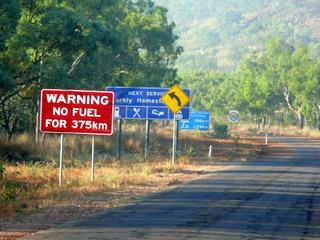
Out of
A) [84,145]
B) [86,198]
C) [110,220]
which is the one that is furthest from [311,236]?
[84,145]

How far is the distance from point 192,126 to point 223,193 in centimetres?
2416

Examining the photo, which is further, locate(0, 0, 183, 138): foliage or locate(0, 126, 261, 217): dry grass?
locate(0, 0, 183, 138): foliage

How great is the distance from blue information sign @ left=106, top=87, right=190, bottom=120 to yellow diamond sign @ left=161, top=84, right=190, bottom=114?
14.0 ft

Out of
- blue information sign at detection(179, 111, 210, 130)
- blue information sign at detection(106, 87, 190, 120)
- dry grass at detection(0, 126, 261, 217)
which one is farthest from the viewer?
blue information sign at detection(179, 111, 210, 130)

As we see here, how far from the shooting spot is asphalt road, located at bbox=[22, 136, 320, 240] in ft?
30.0

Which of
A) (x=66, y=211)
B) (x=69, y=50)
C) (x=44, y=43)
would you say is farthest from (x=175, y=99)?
(x=66, y=211)

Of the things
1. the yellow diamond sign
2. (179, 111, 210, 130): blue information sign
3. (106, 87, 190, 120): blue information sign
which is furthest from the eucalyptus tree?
(179, 111, 210, 130): blue information sign

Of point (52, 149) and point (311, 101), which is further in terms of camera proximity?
point (311, 101)

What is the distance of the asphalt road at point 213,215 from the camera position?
9.14m

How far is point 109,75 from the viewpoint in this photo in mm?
40719

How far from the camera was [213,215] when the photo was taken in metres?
10.9

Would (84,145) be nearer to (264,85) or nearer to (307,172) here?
(307,172)

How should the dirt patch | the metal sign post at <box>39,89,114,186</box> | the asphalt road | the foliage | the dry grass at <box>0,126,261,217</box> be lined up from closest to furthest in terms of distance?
the asphalt road → the dirt patch → the dry grass at <box>0,126,261,217</box> → the metal sign post at <box>39,89,114,186</box> → the foliage

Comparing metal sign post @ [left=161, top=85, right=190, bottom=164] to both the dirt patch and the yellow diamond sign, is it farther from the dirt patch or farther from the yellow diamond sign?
the dirt patch
